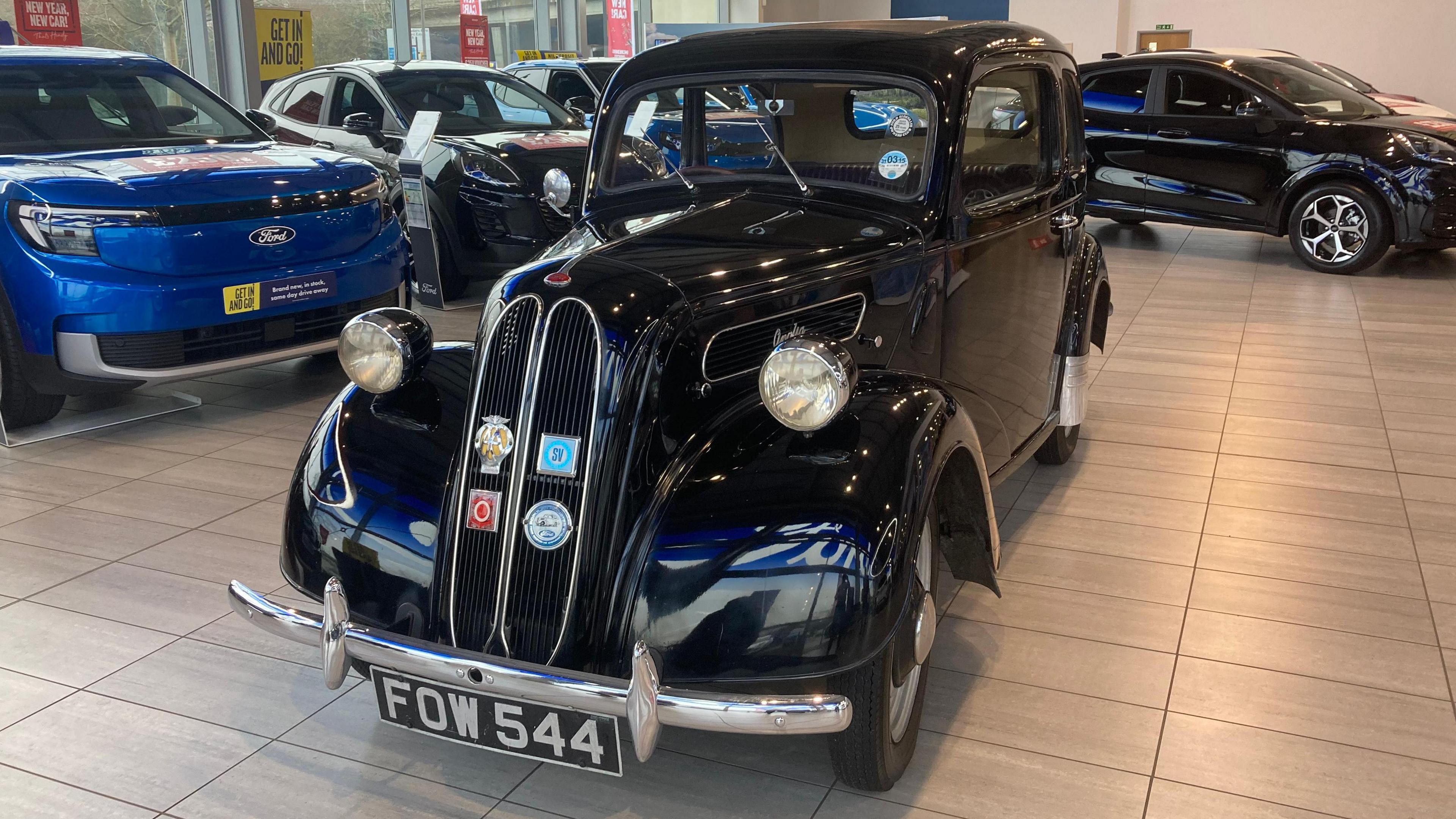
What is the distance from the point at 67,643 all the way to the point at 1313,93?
9.04 meters

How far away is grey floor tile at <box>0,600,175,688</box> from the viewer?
9.81 feet

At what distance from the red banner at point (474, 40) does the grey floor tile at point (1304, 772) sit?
36.4ft

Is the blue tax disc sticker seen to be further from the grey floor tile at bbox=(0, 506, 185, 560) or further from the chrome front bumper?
the grey floor tile at bbox=(0, 506, 185, 560)

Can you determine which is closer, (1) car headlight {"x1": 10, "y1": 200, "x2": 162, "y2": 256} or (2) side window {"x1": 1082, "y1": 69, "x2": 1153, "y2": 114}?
(1) car headlight {"x1": 10, "y1": 200, "x2": 162, "y2": 256}

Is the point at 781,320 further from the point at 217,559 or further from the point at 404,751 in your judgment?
the point at 217,559

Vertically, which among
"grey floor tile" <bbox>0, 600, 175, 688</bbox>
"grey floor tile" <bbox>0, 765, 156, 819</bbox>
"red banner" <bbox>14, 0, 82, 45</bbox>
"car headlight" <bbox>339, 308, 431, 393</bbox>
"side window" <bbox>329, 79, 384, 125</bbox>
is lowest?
"grey floor tile" <bbox>0, 765, 156, 819</bbox>

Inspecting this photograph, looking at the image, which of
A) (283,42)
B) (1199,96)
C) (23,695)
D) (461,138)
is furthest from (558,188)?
(1199,96)

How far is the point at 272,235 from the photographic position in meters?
4.91

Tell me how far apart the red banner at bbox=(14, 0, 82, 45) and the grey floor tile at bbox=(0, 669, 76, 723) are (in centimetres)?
549

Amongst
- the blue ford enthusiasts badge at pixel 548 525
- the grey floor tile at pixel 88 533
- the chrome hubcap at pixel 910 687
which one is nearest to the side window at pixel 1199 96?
the chrome hubcap at pixel 910 687

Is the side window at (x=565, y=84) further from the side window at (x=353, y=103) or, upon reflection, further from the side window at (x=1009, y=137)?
the side window at (x=1009, y=137)

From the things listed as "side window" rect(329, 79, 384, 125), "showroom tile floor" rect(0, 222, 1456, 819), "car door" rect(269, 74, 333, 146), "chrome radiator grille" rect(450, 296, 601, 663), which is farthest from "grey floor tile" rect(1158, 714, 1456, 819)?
"car door" rect(269, 74, 333, 146)

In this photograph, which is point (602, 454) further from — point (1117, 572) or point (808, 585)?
point (1117, 572)

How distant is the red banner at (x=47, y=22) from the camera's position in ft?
22.9
